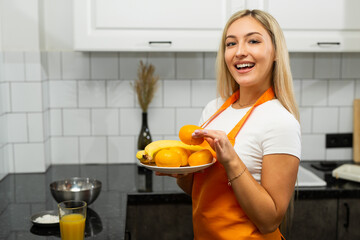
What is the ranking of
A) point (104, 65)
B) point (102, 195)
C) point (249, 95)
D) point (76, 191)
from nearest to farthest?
point (249, 95)
point (76, 191)
point (102, 195)
point (104, 65)

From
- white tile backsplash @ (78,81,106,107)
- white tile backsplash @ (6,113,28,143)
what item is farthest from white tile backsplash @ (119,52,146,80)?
white tile backsplash @ (6,113,28,143)

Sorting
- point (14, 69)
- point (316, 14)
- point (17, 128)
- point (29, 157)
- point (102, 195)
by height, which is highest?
point (316, 14)

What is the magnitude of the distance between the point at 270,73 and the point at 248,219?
457 mm

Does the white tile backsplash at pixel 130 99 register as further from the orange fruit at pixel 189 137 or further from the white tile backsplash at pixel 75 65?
the orange fruit at pixel 189 137

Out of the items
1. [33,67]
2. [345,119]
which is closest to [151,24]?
[33,67]

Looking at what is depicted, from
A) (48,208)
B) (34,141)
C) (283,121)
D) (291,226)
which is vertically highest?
(283,121)

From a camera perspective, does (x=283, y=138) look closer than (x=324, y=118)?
Yes

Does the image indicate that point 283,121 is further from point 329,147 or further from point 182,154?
point 329,147

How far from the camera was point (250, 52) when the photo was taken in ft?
4.03

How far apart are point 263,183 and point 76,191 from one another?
0.71 m

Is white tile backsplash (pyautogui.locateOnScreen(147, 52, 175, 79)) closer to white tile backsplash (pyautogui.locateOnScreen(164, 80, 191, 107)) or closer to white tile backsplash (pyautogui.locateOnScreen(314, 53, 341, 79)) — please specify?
white tile backsplash (pyautogui.locateOnScreen(164, 80, 191, 107))

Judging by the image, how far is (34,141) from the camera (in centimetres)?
203

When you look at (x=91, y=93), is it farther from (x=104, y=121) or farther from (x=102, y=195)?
(x=102, y=195)

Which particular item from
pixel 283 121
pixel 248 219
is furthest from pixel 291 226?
pixel 283 121
